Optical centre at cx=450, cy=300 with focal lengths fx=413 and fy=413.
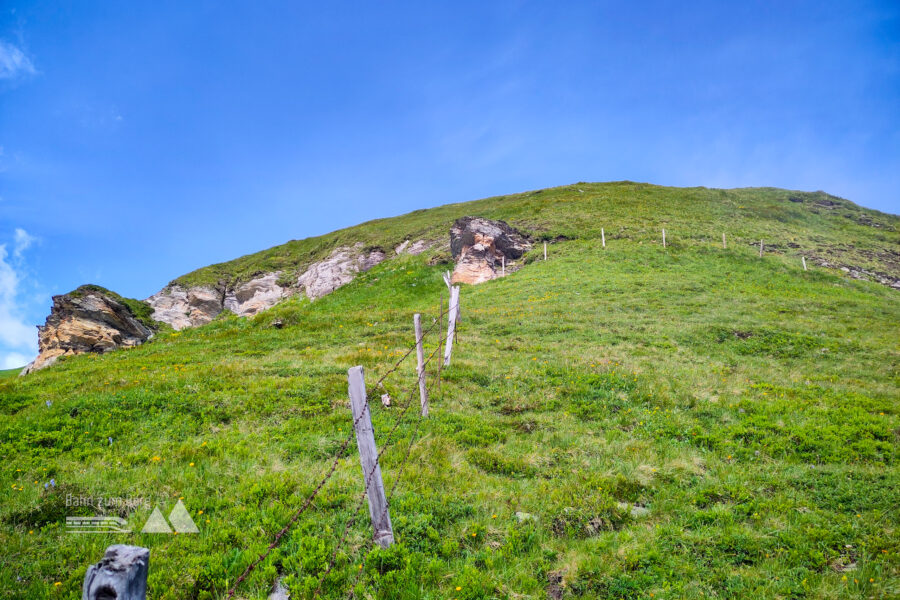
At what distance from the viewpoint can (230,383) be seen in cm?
1243

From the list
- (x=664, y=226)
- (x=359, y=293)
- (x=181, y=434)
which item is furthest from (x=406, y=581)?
(x=664, y=226)

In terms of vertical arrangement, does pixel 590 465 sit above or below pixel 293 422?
below

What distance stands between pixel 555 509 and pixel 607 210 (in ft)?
168

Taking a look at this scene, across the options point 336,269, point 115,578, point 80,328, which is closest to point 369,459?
point 115,578

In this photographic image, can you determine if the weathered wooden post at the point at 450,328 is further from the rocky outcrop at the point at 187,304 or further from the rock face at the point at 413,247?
the rocky outcrop at the point at 187,304

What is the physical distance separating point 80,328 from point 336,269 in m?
27.6

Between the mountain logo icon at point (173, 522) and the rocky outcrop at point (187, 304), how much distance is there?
5475 centimetres

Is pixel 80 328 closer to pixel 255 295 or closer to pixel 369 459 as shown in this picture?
pixel 255 295

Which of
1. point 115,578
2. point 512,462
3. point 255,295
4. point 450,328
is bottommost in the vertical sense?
point 512,462

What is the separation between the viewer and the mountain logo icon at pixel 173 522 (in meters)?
5.84

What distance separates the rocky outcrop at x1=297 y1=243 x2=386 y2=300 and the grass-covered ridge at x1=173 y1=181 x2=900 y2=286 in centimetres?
264

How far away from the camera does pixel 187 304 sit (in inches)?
2258

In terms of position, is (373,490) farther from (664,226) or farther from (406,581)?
(664,226)

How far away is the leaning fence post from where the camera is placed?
545 centimetres
